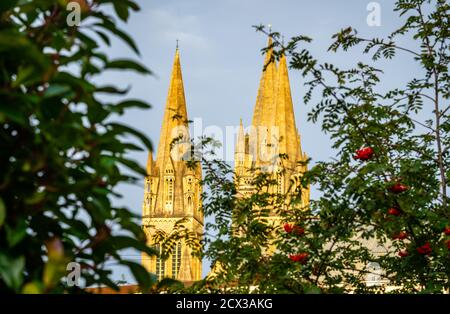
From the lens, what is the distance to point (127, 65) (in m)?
1.83

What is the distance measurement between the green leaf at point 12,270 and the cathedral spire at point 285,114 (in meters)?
64.9

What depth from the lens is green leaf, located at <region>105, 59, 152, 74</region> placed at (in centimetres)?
182

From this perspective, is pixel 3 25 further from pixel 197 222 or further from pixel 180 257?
pixel 197 222

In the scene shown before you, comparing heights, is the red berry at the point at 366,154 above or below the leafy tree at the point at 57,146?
above

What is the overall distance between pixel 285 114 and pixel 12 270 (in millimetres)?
67496

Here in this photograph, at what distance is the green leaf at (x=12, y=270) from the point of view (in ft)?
5.02

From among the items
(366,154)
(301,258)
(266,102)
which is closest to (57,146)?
(301,258)

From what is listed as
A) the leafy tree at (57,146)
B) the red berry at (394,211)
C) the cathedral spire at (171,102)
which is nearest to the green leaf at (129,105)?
the leafy tree at (57,146)

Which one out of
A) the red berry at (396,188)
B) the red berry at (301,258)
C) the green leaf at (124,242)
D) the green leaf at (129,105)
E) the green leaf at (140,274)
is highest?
the red berry at (396,188)

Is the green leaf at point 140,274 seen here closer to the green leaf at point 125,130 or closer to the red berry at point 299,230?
the green leaf at point 125,130

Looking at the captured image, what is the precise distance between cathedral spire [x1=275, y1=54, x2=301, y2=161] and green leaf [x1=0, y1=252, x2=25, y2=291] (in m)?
64.9

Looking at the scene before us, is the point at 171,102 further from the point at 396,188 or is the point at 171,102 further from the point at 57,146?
the point at 57,146

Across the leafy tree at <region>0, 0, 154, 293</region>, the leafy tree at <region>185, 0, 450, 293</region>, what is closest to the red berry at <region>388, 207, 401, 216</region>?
the leafy tree at <region>185, 0, 450, 293</region>
